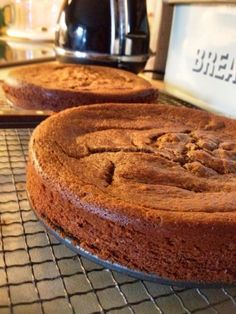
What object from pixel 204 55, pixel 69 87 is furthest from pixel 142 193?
pixel 204 55

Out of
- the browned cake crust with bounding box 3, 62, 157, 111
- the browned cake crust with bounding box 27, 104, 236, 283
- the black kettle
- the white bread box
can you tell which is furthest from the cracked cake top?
the black kettle

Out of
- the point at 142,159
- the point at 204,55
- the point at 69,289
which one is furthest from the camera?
the point at 204,55

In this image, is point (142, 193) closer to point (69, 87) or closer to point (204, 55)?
point (69, 87)

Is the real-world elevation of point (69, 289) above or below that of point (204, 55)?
below

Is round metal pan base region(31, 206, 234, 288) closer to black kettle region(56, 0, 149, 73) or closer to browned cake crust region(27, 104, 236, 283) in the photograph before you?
browned cake crust region(27, 104, 236, 283)

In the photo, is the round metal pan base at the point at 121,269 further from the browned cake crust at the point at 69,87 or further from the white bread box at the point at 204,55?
the white bread box at the point at 204,55

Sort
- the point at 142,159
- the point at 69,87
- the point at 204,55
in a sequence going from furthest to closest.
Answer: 1. the point at 204,55
2. the point at 69,87
3. the point at 142,159

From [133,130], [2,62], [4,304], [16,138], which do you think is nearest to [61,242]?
[4,304]
